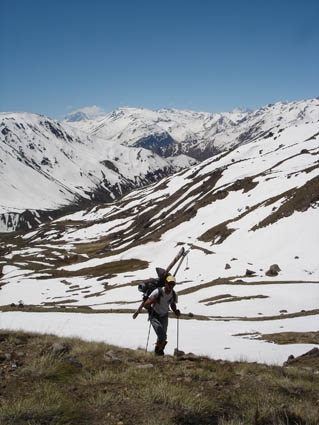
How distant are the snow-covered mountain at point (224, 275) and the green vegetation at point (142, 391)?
194 inches

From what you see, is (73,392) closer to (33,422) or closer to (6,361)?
(33,422)

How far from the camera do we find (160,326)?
39.5 ft

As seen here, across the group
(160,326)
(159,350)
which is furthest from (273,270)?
(159,350)

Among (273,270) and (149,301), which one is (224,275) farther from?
(149,301)

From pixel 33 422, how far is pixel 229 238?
198 feet

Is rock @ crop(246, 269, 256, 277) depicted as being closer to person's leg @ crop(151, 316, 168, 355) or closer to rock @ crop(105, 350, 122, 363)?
person's leg @ crop(151, 316, 168, 355)

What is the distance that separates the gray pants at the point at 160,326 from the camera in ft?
39.2

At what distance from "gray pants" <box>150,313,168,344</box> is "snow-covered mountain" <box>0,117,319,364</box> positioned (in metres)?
3.39

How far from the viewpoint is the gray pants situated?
12.0m

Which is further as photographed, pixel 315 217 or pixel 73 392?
pixel 315 217

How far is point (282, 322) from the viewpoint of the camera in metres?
22.7

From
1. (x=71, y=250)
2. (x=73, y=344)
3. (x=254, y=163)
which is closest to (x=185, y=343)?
(x=73, y=344)

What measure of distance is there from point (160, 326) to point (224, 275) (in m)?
36.8

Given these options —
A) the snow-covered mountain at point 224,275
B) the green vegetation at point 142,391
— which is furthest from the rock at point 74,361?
the snow-covered mountain at point 224,275
